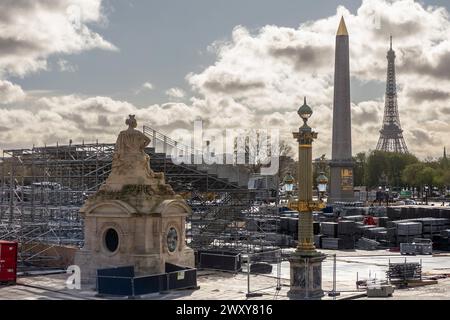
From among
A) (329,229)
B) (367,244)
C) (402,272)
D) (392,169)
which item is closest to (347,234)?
(367,244)

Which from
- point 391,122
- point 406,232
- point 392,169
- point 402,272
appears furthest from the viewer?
point 391,122

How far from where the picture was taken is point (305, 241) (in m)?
24.7

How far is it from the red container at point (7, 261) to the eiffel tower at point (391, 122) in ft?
468

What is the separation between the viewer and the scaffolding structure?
124 feet

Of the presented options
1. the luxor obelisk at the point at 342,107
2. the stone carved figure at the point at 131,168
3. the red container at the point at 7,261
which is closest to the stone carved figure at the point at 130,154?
the stone carved figure at the point at 131,168

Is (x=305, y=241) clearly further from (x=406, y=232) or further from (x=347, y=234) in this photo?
(x=406, y=232)

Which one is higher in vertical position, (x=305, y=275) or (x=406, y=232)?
(x=406, y=232)

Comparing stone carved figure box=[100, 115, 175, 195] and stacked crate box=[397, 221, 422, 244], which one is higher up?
stone carved figure box=[100, 115, 175, 195]

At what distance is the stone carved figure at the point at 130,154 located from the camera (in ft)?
99.8

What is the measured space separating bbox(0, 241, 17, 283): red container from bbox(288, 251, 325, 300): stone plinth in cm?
1210

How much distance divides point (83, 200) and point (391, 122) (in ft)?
449

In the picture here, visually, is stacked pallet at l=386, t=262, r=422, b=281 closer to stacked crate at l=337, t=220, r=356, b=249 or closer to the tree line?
stacked crate at l=337, t=220, r=356, b=249

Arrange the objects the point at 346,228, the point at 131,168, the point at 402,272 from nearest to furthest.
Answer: the point at 131,168, the point at 402,272, the point at 346,228

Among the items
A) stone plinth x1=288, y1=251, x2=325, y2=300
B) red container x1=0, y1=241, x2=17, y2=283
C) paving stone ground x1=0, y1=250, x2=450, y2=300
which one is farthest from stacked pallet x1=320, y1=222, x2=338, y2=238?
red container x1=0, y1=241, x2=17, y2=283
